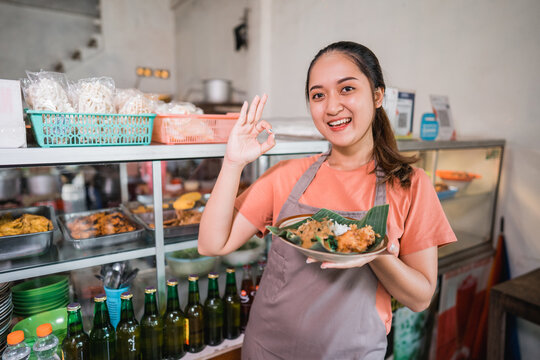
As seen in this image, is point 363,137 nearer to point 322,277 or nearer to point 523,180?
point 322,277

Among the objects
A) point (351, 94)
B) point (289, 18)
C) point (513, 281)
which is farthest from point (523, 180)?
point (289, 18)

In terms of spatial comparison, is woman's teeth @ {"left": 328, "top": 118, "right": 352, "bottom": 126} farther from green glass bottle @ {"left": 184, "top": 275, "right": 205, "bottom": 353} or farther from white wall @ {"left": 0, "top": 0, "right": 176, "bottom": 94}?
white wall @ {"left": 0, "top": 0, "right": 176, "bottom": 94}

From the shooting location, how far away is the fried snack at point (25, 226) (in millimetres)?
→ 1390

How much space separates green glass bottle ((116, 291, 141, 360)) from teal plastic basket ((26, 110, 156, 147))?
2.17ft

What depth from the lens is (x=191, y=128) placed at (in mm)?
1521

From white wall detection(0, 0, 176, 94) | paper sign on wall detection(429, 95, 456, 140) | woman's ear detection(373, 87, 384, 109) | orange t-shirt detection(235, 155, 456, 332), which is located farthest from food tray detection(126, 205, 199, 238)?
white wall detection(0, 0, 176, 94)

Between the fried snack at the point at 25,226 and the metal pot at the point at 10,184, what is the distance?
9.55ft

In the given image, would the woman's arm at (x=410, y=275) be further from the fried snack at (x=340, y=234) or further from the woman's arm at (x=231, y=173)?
the woman's arm at (x=231, y=173)

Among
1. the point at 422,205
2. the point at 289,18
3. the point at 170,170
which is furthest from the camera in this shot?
the point at 289,18

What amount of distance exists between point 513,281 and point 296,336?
1659 mm

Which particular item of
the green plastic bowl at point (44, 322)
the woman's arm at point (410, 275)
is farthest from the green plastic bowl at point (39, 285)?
the woman's arm at point (410, 275)

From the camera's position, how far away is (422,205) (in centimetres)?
121

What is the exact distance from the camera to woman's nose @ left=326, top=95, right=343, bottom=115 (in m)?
1.23

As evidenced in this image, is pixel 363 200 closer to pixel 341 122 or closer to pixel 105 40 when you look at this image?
pixel 341 122
